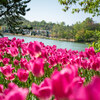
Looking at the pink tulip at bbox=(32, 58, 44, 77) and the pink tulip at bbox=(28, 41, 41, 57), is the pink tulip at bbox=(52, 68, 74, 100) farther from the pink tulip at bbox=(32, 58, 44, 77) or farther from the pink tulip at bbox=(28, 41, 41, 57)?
the pink tulip at bbox=(28, 41, 41, 57)

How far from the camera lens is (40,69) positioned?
946 millimetres

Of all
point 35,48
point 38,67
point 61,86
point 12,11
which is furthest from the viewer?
point 12,11

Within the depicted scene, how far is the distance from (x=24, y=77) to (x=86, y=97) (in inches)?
45.4

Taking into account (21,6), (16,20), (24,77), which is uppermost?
(21,6)

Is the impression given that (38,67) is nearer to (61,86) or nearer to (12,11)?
(61,86)

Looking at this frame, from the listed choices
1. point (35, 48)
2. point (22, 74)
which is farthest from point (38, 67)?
point (22, 74)

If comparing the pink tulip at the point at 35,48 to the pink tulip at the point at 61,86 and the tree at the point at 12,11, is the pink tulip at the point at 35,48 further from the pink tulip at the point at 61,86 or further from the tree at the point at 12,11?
the tree at the point at 12,11

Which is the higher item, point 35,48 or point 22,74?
point 35,48

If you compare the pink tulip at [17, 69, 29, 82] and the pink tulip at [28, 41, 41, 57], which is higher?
the pink tulip at [28, 41, 41, 57]

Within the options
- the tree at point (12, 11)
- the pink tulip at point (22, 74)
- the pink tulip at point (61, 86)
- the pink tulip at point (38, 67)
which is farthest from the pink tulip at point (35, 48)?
the tree at point (12, 11)

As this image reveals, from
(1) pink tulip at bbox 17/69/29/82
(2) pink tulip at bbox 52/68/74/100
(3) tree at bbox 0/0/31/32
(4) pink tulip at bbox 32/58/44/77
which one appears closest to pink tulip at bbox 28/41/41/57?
(1) pink tulip at bbox 17/69/29/82

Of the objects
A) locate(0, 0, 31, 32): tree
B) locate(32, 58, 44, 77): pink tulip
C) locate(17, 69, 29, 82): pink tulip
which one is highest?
locate(0, 0, 31, 32): tree

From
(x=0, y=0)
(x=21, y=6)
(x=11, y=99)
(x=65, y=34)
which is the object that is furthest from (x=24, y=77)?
(x=65, y=34)

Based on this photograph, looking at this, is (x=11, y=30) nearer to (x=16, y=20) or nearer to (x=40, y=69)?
(x=16, y=20)
